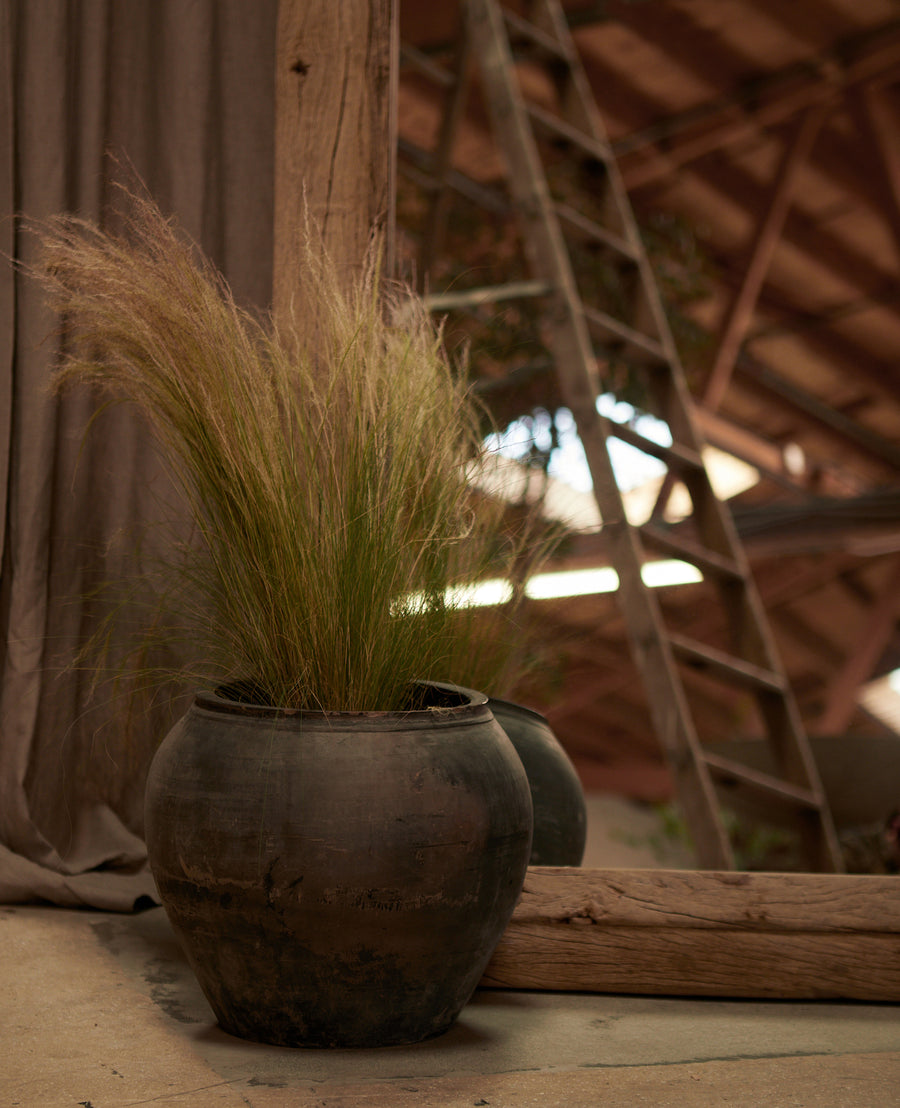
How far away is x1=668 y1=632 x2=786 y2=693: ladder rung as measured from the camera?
9.41 feet

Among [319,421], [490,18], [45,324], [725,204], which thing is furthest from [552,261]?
[725,204]

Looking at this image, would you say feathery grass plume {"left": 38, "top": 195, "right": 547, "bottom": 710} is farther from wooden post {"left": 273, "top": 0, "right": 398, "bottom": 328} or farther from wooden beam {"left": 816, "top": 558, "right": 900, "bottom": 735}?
wooden beam {"left": 816, "top": 558, "right": 900, "bottom": 735}

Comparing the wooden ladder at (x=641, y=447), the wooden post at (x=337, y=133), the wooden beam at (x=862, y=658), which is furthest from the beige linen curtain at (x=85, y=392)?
the wooden beam at (x=862, y=658)

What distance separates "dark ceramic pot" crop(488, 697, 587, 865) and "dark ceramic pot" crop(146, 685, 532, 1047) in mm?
570

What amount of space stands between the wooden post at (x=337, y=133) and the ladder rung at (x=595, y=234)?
1.07 meters

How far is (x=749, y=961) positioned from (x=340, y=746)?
787mm

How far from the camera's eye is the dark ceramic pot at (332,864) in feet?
3.98

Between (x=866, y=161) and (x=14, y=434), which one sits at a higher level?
(x=866, y=161)

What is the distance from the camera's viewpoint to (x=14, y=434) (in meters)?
1.91

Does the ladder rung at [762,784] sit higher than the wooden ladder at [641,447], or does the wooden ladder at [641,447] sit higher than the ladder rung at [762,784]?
the wooden ladder at [641,447]

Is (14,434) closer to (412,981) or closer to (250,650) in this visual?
(250,650)

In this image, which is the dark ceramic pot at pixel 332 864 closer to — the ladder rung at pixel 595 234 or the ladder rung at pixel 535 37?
the ladder rung at pixel 595 234

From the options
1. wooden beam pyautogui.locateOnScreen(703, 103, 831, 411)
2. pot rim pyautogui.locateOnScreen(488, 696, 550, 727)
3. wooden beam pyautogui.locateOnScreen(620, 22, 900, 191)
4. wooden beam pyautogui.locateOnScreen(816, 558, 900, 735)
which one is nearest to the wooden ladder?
pot rim pyautogui.locateOnScreen(488, 696, 550, 727)

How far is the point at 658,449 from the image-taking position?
117 inches
